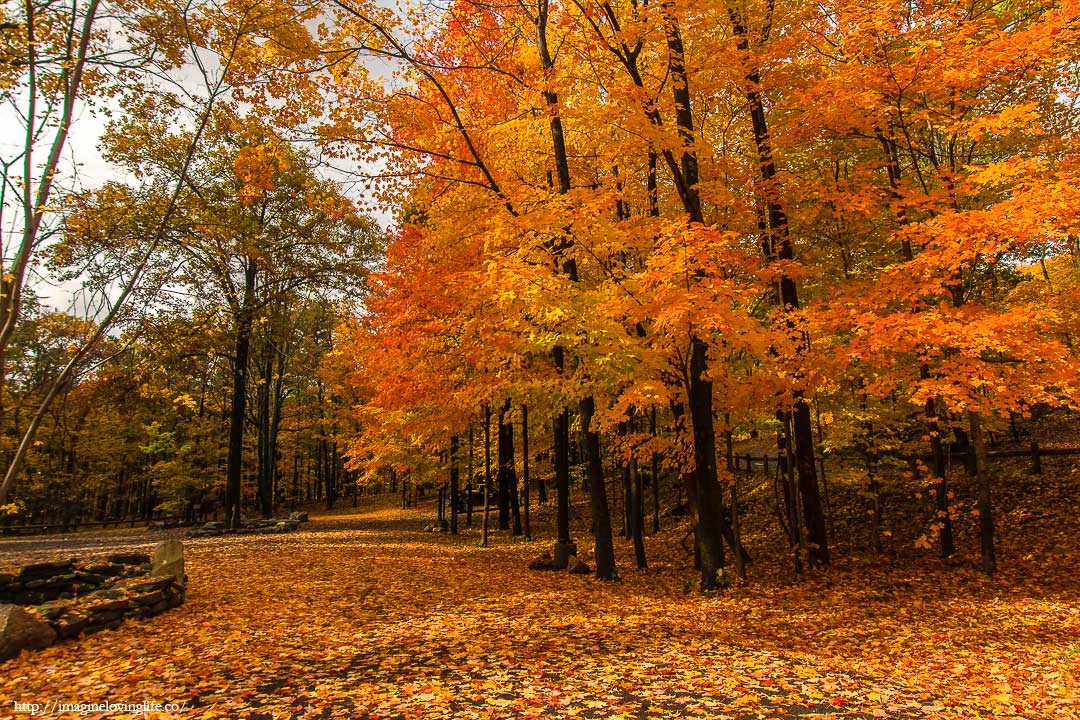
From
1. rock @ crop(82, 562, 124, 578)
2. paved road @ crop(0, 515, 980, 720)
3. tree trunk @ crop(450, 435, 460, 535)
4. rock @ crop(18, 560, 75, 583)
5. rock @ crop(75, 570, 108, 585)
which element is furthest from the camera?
tree trunk @ crop(450, 435, 460, 535)

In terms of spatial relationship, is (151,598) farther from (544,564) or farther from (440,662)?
(544,564)

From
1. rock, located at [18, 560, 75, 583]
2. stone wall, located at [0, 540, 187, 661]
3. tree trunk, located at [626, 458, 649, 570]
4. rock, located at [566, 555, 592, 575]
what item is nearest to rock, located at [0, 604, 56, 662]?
stone wall, located at [0, 540, 187, 661]

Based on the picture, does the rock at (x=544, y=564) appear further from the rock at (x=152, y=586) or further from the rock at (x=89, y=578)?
the rock at (x=89, y=578)

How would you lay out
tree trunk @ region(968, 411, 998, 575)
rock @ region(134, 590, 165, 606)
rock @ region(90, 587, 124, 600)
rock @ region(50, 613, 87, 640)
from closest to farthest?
rock @ region(50, 613, 87, 640) → rock @ region(90, 587, 124, 600) → rock @ region(134, 590, 165, 606) → tree trunk @ region(968, 411, 998, 575)

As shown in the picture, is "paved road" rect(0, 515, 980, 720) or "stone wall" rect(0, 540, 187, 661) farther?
"stone wall" rect(0, 540, 187, 661)

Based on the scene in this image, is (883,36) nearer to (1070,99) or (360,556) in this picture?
(1070,99)

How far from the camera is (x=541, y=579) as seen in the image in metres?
10.9

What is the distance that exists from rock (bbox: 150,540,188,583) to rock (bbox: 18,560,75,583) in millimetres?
1094

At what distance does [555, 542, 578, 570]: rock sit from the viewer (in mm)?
12203

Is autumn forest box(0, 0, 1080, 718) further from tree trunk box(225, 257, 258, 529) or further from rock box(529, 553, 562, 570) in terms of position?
tree trunk box(225, 257, 258, 529)

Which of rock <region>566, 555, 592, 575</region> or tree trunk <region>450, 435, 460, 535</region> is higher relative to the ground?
tree trunk <region>450, 435, 460, 535</region>

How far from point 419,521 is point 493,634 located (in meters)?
21.8

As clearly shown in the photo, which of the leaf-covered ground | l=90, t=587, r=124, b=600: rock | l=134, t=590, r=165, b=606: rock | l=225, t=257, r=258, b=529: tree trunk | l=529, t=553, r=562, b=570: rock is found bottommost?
l=529, t=553, r=562, b=570: rock

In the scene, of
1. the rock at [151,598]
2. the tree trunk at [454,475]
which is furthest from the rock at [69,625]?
the tree trunk at [454,475]
